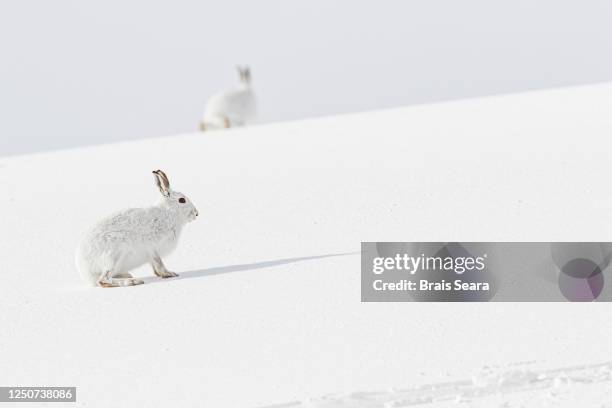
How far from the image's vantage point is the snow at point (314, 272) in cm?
425

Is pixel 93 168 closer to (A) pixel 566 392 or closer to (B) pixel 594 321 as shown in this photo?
(B) pixel 594 321

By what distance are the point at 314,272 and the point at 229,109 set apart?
390 inches

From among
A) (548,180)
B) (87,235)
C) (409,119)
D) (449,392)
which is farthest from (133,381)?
(409,119)

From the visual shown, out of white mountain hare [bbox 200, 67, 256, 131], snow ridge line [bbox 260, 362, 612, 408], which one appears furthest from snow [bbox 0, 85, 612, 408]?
white mountain hare [bbox 200, 67, 256, 131]

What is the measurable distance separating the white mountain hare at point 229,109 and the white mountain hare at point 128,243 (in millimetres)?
9499

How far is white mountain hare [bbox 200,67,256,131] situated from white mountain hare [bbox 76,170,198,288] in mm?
9499

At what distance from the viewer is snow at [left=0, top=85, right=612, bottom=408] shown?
13.9 feet

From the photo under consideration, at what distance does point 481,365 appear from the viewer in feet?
14.1

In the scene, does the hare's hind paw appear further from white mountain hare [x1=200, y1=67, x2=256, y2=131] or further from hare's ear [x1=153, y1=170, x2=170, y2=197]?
white mountain hare [x1=200, y1=67, x2=256, y2=131]

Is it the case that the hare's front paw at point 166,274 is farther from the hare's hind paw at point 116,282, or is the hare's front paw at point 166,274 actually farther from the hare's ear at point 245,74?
the hare's ear at point 245,74

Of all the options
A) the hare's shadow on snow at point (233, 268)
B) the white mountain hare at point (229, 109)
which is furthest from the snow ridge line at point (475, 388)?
the white mountain hare at point (229, 109)

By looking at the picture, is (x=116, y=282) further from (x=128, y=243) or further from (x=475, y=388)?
(x=475, y=388)

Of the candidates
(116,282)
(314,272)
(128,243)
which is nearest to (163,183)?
(128,243)

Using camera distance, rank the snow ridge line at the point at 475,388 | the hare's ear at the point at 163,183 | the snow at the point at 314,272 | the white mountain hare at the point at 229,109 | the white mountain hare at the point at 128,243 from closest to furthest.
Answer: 1. the snow ridge line at the point at 475,388
2. the snow at the point at 314,272
3. the white mountain hare at the point at 128,243
4. the hare's ear at the point at 163,183
5. the white mountain hare at the point at 229,109
